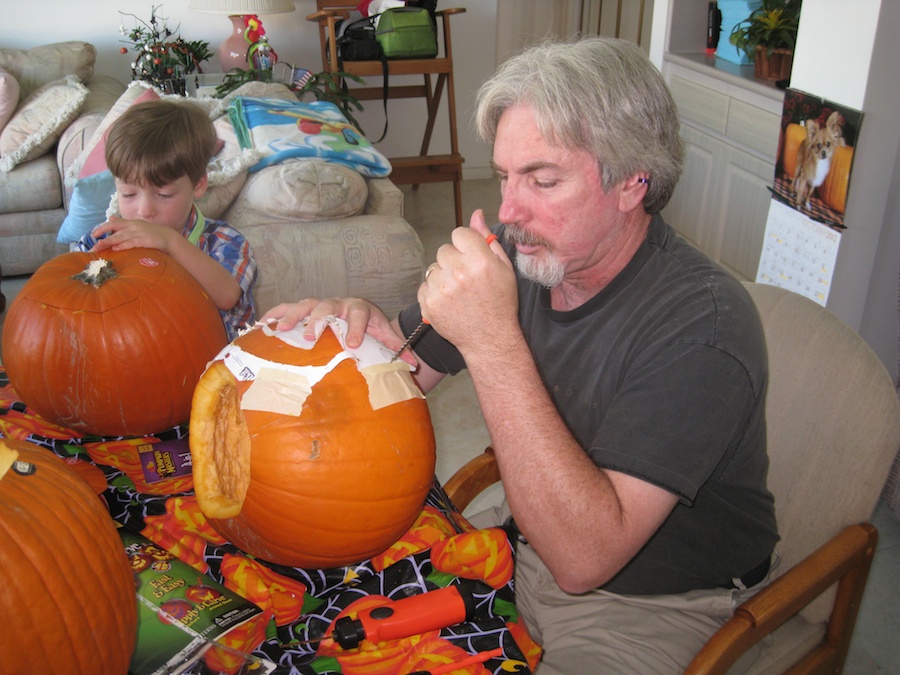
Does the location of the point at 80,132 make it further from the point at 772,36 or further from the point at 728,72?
the point at 772,36

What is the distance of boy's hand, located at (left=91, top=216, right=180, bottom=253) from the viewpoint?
117 centimetres

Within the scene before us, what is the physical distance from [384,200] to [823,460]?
2.00 m

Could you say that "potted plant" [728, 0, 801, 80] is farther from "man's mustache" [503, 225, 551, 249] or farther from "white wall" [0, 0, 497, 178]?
"man's mustache" [503, 225, 551, 249]

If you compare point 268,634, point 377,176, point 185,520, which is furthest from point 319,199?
point 268,634

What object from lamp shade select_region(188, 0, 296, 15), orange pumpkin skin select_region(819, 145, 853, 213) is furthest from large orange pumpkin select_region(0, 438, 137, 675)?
lamp shade select_region(188, 0, 296, 15)

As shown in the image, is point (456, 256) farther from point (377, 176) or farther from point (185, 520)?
point (377, 176)

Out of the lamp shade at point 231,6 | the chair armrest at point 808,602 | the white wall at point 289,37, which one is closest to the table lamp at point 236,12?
the lamp shade at point 231,6

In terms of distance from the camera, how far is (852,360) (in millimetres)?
1056

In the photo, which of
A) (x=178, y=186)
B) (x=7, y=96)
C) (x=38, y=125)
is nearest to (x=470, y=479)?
(x=178, y=186)

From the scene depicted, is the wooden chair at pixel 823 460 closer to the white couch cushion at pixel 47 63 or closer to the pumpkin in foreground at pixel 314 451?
the pumpkin in foreground at pixel 314 451

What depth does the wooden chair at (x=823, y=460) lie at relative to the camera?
1.03 metres

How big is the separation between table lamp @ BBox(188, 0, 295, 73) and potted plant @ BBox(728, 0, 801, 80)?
2458 millimetres

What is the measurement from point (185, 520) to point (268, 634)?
0.22 metres

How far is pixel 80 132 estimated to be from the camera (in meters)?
3.58
